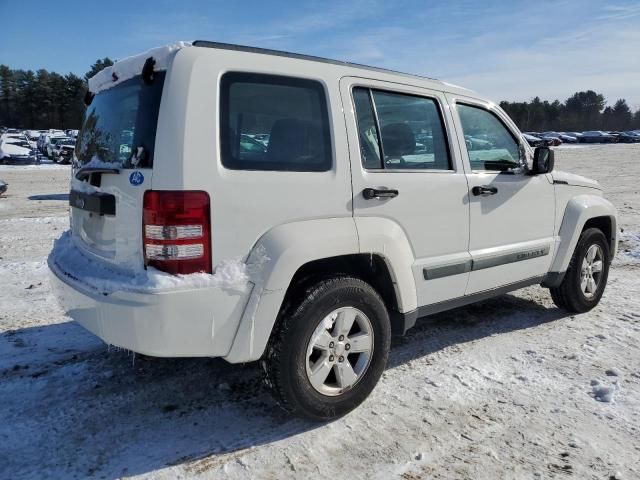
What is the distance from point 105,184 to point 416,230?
1.91 m

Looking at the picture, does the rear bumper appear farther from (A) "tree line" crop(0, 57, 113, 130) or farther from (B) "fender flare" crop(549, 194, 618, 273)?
(A) "tree line" crop(0, 57, 113, 130)

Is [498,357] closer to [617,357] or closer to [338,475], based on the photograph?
[617,357]

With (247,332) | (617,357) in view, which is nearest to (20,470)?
(247,332)

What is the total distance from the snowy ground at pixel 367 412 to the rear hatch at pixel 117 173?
0.99 meters

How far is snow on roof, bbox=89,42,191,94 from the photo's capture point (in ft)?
8.52

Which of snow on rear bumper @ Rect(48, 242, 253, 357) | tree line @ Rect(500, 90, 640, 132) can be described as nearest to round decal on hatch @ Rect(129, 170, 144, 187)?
snow on rear bumper @ Rect(48, 242, 253, 357)

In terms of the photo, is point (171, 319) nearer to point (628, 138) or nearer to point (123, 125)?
point (123, 125)

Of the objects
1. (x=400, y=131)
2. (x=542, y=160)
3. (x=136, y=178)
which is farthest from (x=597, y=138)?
(x=136, y=178)

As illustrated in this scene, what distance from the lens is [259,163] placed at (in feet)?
8.83

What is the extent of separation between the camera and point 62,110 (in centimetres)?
8962

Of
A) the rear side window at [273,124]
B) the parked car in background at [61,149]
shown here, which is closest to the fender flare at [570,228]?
the rear side window at [273,124]

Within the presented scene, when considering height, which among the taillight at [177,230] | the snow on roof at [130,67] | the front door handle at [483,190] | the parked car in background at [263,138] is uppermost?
the snow on roof at [130,67]

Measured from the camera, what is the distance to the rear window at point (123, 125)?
256 centimetres

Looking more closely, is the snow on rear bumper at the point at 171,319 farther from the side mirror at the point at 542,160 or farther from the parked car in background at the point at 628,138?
the parked car in background at the point at 628,138
